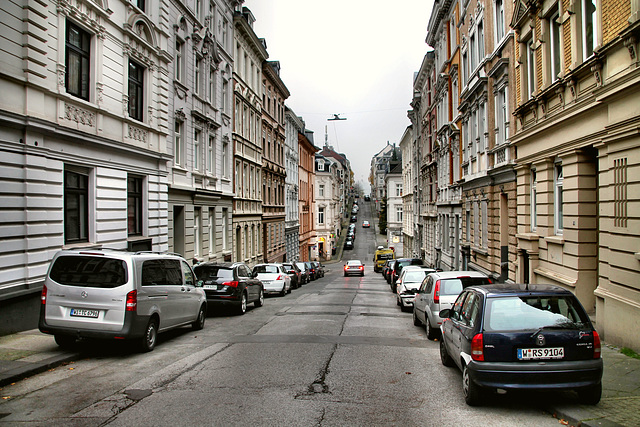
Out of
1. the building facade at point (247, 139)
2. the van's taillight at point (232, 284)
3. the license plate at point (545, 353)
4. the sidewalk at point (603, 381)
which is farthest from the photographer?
the building facade at point (247, 139)

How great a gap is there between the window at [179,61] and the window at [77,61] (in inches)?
292

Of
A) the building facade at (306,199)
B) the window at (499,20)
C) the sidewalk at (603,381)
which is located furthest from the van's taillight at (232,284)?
the building facade at (306,199)

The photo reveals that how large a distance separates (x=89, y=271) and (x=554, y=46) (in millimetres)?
11746

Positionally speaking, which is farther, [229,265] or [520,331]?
[229,265]

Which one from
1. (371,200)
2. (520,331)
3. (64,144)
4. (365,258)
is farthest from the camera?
(371,200)

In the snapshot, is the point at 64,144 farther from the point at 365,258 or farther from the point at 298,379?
the point at 365,258

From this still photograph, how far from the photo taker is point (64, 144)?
12742 millimetres

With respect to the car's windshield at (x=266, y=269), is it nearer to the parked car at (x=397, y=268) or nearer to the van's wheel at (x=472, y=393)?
the parked car at (x=397, y=268)

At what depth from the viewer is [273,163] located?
4269cm

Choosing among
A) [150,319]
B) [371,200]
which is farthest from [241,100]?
[371,200]

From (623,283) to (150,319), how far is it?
8.51m

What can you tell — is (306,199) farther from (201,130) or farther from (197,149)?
(197,149)

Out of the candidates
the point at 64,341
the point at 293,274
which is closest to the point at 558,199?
the point at 64,341

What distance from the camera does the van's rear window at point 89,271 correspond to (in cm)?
910
